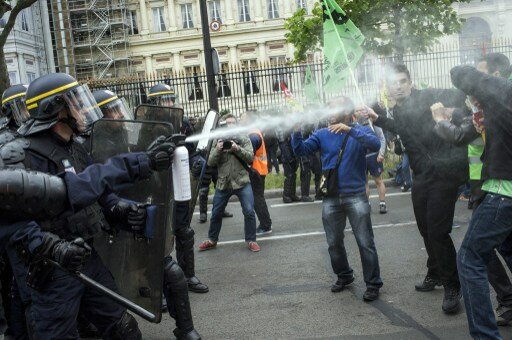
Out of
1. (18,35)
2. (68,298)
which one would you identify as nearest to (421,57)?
(68,298)

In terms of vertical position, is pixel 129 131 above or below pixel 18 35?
below

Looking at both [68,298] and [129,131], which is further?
[129,131]

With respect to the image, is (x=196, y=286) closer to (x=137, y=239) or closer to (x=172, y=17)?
(x=137, y=239)

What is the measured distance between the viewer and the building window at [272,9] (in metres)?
43.7

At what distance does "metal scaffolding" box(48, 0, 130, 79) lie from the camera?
151ft

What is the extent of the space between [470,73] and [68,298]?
8.53 ft

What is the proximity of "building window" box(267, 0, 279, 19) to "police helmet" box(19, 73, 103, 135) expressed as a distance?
137 ft

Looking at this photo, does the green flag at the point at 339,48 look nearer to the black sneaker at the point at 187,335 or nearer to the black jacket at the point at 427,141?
the black jacket at the point at 427,141

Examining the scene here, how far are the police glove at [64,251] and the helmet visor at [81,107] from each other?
2.35ft

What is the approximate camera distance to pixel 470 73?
3.57 meters

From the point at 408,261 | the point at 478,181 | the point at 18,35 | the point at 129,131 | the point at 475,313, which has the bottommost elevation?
the point at 408,261

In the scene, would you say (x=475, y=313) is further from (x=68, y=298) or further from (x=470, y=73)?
(x=68, y=298)

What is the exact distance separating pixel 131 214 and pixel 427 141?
8.35 ft

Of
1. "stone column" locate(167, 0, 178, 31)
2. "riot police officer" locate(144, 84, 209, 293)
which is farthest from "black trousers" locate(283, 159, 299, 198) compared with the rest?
"stone column" locate(167, 0, 178, 31)
